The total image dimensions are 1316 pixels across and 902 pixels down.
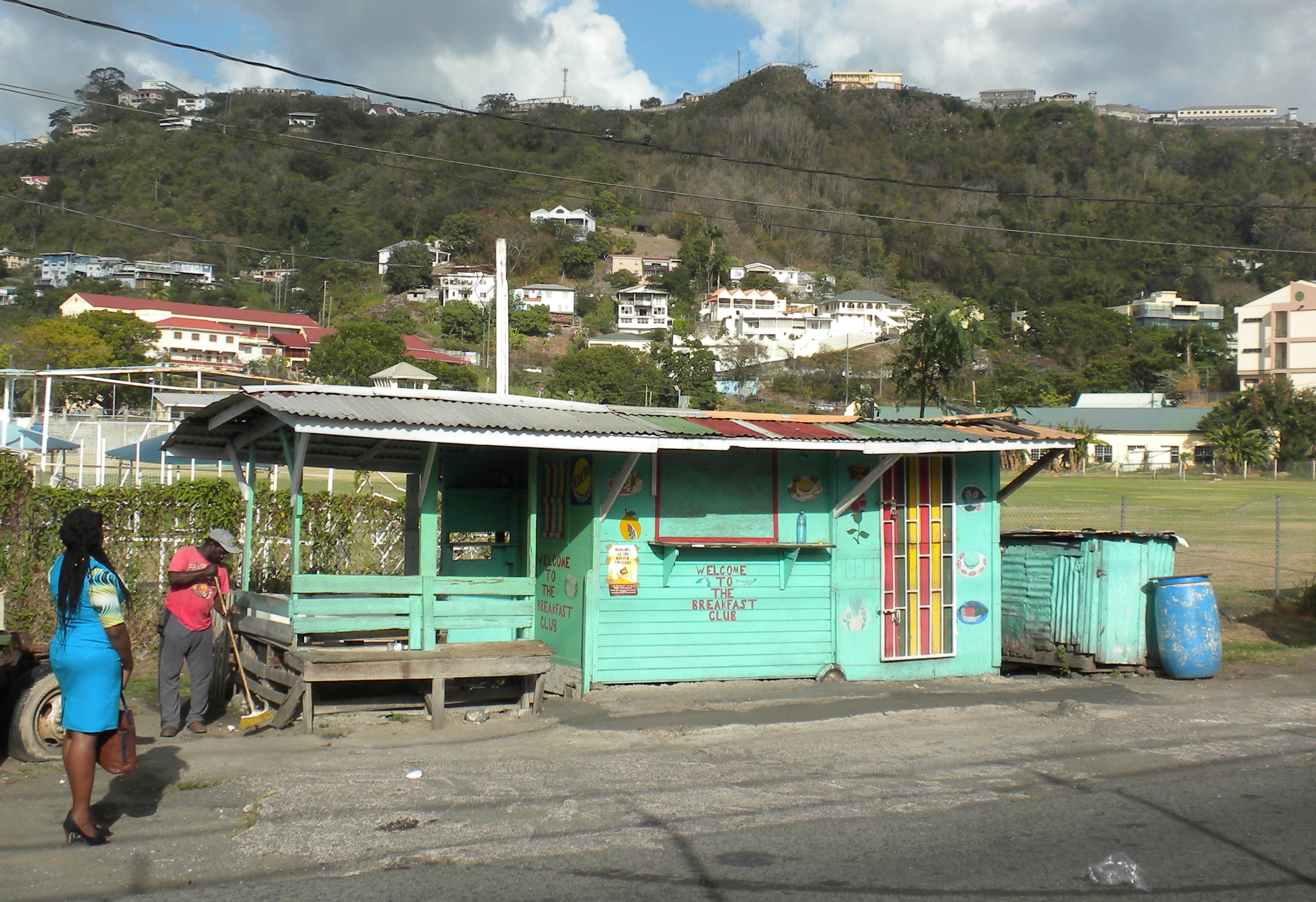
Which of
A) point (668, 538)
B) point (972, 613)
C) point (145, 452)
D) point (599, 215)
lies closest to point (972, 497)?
point (972, 613)

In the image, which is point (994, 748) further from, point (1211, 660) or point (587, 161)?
point (587, 161)

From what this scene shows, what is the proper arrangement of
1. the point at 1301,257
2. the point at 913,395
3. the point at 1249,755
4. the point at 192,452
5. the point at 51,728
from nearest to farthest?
the point at 51,728, the point at 1249,755, the point at 192,452, the point at 913,395, the point at 1301,257

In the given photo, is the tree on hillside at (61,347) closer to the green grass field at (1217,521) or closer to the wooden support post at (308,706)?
the green grass field at (1217,521)

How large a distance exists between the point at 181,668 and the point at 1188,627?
9447 mm

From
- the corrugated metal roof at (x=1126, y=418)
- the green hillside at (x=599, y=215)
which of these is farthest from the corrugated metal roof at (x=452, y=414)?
the green hillside at (x=599, y=215)

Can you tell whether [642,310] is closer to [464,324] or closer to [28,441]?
[464,324]

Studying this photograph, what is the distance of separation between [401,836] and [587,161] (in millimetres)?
183951

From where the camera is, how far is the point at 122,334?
3081 inches

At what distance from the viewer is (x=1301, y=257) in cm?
15938

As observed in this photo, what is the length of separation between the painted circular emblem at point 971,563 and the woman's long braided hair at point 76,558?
26.1ft

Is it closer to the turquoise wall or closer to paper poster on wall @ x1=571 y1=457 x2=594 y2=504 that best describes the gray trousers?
the turquoise wall

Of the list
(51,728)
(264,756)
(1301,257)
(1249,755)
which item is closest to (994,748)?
(1249,755)

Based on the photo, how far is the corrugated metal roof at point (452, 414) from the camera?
7852mm

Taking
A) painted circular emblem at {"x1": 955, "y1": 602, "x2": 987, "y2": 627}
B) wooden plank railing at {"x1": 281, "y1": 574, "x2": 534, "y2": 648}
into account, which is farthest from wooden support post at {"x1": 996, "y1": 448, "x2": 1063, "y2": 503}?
wooden plank railing at {"x1": 281, "y1": 574, "x2": 534, "y2": 648}
